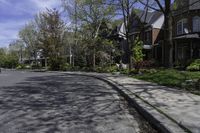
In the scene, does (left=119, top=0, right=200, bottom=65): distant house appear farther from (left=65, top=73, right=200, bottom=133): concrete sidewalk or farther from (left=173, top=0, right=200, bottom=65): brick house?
(left=65, top=73, right=200, bottom=133): concrete sidewalk

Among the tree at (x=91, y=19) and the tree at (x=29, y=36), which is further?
the tree at (x=29, y=36)

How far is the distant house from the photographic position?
4131 cm

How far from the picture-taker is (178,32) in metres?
46.9

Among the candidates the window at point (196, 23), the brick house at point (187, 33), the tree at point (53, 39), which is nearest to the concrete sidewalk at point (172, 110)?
the brick house at point (187, 33)

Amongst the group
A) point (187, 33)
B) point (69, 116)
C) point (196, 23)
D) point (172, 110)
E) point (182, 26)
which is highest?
point (196, 23)

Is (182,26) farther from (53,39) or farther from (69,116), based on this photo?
(69,116)

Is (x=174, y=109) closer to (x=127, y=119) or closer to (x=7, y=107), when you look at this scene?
(x=127, y=119)

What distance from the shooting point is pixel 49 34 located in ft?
197

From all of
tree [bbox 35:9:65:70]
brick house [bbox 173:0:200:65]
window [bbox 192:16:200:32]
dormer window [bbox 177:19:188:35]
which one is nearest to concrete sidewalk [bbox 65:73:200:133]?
brick house [bbox 173:0:200:65]

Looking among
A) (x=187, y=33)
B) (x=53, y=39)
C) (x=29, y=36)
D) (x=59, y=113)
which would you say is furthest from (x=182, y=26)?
(x=29, y=36)

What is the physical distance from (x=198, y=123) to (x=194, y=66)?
21112 millimetres

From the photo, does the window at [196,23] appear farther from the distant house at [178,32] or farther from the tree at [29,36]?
the tree at [29,36]

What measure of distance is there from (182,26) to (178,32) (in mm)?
1062

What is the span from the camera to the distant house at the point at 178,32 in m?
41.3
